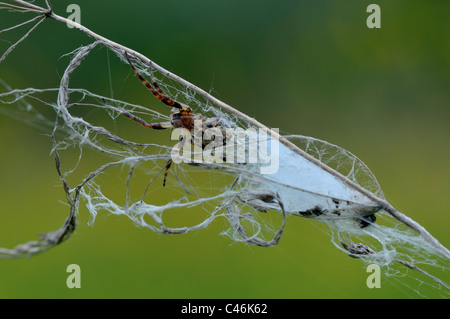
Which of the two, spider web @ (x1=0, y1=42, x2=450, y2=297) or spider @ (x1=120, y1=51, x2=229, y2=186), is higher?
spider @ (x1=120, y1=51, x2=229, y2=186)

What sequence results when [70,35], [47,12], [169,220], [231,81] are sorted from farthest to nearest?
[231,81] < [70,35] < [169,220] < [47,12]

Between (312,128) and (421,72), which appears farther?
(421,72)

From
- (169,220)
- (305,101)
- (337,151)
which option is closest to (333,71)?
(305,101)

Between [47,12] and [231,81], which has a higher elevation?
[231,81]

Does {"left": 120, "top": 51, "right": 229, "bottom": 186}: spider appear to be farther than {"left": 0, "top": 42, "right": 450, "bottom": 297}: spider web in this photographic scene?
Yes

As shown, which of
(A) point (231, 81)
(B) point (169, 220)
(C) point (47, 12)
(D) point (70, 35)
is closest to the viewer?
(C) point (47, 12)

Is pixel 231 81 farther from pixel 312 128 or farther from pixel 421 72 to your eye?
pixel 421 72

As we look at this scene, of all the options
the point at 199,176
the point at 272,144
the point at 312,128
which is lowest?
the point at 272,144

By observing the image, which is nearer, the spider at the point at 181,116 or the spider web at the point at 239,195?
the spider web at the point at 239,195

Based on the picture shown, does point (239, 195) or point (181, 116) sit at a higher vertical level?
point (181, 116)

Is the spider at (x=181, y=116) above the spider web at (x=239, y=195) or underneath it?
above
